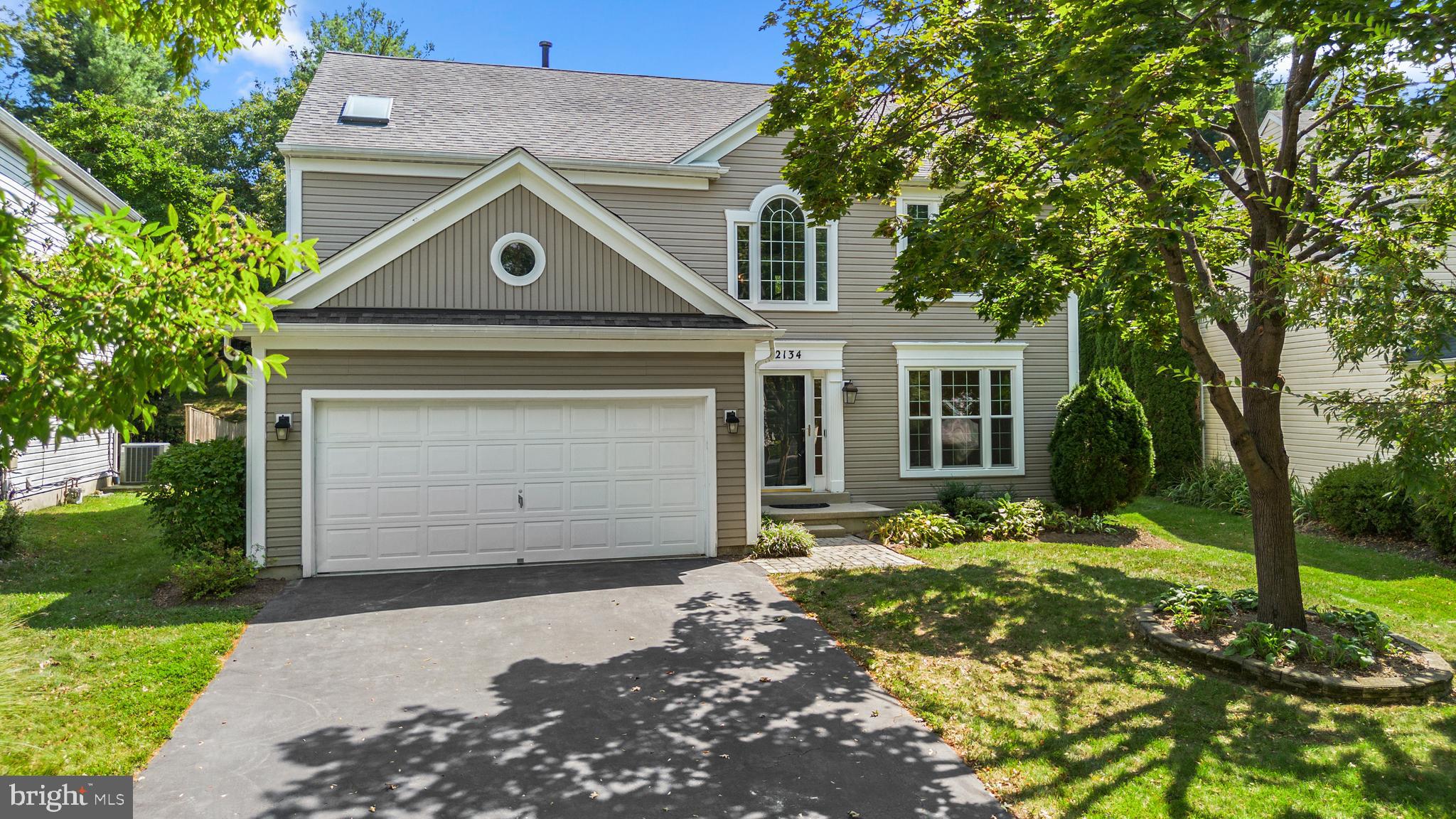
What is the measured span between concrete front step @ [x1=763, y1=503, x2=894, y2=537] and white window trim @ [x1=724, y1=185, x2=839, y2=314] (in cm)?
354

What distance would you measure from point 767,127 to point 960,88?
2.14m

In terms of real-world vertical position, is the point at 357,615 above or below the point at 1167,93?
below

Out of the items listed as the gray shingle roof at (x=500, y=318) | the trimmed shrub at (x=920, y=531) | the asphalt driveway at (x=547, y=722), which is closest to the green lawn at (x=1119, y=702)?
the asphalt driveway at (x=547, y=722)

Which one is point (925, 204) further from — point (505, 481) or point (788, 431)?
point (505, 481)

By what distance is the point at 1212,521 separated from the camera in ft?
43.9

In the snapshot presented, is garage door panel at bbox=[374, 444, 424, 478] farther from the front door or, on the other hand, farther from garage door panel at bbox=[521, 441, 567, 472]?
the front door

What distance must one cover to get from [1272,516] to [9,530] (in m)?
14.4

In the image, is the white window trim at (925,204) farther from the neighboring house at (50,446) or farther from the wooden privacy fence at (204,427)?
the wooden privacy fence at (204,427)

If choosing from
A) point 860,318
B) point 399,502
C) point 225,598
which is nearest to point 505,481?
point 399,502

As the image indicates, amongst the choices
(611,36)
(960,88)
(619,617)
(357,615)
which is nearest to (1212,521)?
(960,88)

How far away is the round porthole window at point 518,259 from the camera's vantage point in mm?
9633

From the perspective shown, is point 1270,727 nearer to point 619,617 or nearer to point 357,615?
point 619,617

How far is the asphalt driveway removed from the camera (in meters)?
4.23

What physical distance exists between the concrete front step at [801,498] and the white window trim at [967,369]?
1.32 metres
